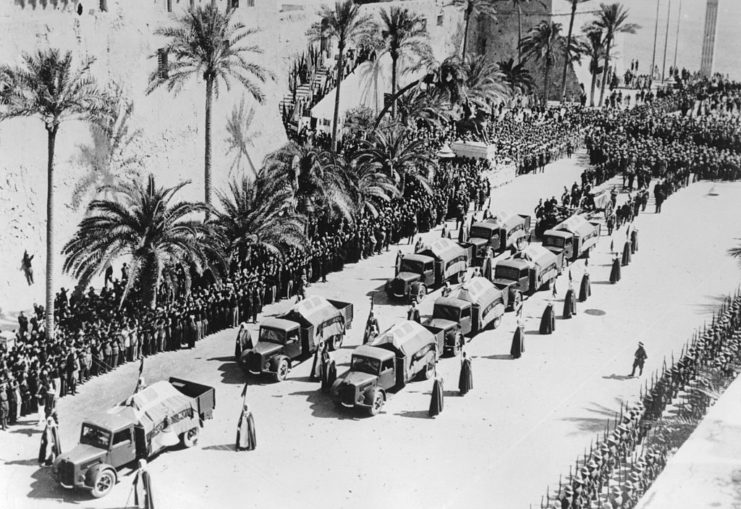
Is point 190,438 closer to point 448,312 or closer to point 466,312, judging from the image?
point 448,312

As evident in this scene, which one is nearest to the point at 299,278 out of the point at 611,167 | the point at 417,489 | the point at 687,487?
the point at 417,489

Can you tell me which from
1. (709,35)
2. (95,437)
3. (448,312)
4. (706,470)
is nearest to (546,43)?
(709,35)

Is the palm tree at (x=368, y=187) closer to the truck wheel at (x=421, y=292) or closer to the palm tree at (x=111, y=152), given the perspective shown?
the truck wheel at (x=421, y=292)

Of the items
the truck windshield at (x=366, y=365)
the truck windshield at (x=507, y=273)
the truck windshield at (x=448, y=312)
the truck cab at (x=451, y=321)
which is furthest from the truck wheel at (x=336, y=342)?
the truck windshield at (x=507, y=273)

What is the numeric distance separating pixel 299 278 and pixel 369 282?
7.54 feet

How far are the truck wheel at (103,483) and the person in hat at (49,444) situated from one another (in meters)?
1.23

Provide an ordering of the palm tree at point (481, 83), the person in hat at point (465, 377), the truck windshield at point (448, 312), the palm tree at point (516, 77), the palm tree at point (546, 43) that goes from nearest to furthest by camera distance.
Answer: the person in hat at point (465, 377) < the truck windshield at point (448, 312) < the palm tree at point (481, 83) < the palm tree at point (516, 77) < the palm tree at point (546, 43)

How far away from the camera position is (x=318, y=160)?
27.8 meters

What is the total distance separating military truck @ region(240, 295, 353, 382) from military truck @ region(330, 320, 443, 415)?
173cm

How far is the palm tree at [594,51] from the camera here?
54312 mm

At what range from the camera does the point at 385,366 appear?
1884 centimetres

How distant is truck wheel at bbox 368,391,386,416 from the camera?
59.9 ft

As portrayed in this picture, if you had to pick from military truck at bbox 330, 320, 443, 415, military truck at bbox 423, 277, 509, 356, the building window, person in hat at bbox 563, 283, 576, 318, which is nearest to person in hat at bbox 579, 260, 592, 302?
person in hat at bbox 563, 283, 576, 318

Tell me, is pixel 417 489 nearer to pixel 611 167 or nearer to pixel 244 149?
pixel 244 149
